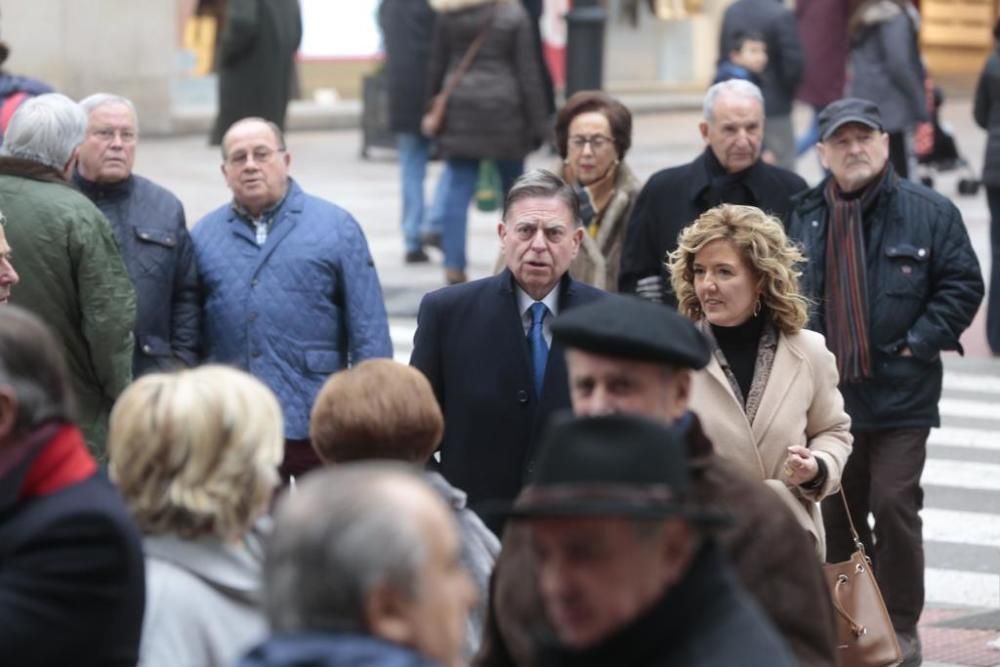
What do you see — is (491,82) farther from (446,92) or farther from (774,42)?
(774,42)

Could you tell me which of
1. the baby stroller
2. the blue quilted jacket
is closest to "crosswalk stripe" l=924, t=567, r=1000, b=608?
the blue quilted jacket

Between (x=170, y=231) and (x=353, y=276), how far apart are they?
0.67m

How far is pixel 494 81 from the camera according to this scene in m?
14.3

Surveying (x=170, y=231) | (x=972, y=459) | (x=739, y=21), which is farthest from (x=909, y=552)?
(x=739, y=21)

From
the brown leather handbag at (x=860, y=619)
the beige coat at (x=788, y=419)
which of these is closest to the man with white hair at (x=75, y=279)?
the beige coat at (x=788, y=419)

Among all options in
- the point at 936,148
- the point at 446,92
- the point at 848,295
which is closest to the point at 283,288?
the point at 848,295

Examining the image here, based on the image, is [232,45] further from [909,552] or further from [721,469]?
[721,469]

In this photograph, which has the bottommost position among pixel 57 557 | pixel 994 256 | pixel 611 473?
pixel 994 256

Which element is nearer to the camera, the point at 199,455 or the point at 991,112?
the point at 199,455

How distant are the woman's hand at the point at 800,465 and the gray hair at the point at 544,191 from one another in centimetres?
128

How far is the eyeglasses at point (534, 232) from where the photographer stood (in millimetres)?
6891

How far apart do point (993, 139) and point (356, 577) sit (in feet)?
34.8

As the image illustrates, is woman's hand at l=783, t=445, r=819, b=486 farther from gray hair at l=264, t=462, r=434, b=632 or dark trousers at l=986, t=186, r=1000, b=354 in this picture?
dark trousers at l=986, t=186, r=1000, b=354

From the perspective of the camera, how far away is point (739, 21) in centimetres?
1476
